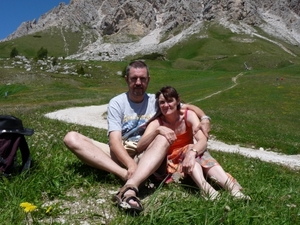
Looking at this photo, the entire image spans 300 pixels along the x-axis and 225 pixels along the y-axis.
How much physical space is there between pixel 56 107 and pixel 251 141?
23.3 metres

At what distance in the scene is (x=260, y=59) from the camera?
124188 mm

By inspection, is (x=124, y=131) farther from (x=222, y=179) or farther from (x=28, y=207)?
(x=28, y=207)

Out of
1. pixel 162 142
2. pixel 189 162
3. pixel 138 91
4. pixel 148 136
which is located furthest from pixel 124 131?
pixel 189 162

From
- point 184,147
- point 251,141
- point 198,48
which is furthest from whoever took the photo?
point 198,48

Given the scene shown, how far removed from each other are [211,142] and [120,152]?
54.3 feet

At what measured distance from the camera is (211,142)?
22422 mm

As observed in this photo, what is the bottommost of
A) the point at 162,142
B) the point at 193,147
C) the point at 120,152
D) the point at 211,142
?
the point at 211,142

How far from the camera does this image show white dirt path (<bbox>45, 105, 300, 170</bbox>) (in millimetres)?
18303

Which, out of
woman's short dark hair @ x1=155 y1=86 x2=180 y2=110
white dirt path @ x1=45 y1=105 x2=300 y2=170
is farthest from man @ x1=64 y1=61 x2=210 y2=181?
white dirt path @ x1=45 y1=105 x2=300 y2=170

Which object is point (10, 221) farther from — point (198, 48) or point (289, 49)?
point (289, 49)

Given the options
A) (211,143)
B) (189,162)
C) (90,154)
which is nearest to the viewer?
(189,162)

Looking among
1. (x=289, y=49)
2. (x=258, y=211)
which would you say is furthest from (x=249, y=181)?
(x=289, y=49)

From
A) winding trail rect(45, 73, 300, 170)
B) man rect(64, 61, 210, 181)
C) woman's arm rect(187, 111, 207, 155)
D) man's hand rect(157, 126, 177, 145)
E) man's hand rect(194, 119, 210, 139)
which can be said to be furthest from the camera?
winding trail rect(45, 73, 300, 170)

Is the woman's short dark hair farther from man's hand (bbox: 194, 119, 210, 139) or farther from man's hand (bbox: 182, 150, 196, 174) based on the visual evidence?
man's hand (bbox: 182, 150, 196, 174)
